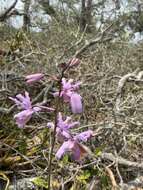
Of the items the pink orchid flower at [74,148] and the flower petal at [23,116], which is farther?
the flower petal at [23,116]

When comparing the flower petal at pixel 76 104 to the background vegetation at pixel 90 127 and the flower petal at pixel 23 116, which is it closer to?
the flower petal at pixel 23 116

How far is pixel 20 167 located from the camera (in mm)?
3625

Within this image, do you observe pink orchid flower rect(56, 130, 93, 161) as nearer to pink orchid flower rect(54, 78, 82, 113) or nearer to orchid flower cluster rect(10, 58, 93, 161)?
orchid flower cluster rect(10, 58, 93, 161)

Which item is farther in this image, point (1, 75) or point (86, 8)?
point (86, 8)

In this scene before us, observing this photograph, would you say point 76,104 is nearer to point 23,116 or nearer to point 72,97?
point 72,97

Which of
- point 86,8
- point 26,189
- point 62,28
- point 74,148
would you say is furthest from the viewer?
point 86,8

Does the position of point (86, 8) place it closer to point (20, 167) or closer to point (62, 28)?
point (62, 28)

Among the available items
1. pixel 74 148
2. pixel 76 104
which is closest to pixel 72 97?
pixel 76 104

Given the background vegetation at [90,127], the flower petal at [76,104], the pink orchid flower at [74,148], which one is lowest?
the background vegetation at [90,127]

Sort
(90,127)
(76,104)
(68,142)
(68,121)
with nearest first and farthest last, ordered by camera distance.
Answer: (76,104), (68,142), (68,121), (90,127)

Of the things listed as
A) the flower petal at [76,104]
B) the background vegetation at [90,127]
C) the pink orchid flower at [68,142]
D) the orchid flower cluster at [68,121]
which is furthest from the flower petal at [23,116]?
the background vegetation at [90,127]

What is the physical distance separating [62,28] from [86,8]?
5.73m

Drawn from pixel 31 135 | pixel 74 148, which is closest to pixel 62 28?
pixel 31 135

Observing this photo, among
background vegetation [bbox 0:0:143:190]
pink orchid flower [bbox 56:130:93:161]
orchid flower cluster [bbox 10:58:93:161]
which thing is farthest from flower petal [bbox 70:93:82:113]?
background vegetation [bbox 0:0:143:190]
